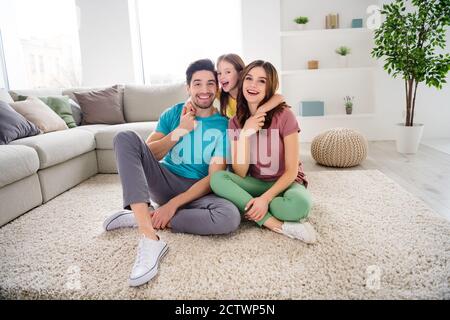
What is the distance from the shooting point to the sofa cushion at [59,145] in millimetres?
2254

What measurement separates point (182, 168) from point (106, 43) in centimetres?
340

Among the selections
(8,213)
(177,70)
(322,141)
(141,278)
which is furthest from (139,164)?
(177,70)

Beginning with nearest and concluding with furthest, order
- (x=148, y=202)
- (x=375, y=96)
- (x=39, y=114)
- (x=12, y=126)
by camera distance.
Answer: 1. (x=148, y=202)
2. (x=12, y=126)
3. (x=39, y=114)
4. (x=375, y=96)

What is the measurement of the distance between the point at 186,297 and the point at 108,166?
2102mm

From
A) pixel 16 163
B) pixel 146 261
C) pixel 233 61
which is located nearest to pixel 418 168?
pixel 233 61

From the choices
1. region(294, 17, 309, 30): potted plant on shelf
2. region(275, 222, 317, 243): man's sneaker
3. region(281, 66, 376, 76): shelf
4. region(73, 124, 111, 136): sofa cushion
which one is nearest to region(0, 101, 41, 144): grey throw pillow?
region(73, 124, 111, 136): sofa cushion

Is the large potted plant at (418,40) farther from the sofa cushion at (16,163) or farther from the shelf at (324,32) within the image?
the sofa cushion at (16,163)

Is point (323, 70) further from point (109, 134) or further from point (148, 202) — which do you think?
point (148, 202)

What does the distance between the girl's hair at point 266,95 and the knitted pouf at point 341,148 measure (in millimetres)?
1372

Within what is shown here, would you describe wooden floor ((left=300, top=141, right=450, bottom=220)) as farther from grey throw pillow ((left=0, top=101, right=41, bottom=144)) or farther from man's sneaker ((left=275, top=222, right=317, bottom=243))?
grey throw pillow ((left=0, top=101, right=41, bottom=144))

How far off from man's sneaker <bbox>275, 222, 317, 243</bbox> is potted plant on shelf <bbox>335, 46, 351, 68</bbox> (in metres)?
3.16

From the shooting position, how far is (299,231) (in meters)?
1.56

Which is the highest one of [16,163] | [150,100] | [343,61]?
[343,61]
